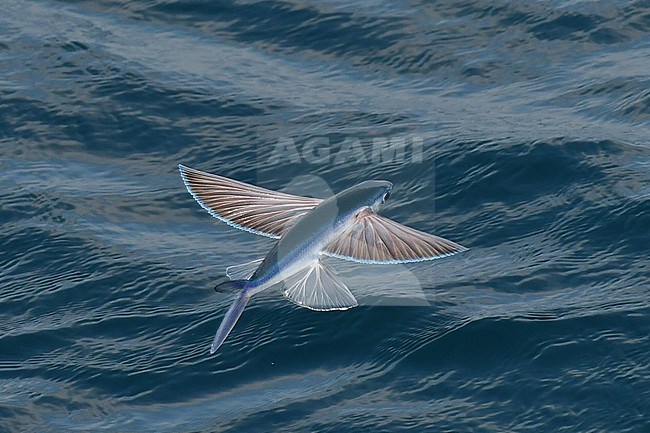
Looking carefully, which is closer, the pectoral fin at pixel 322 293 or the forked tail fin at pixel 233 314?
the forked tail fin at pixel 233 314

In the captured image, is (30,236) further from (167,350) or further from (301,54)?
(301,54)

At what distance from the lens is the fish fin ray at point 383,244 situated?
554cm

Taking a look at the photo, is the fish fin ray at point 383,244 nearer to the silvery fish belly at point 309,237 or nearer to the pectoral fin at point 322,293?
the silvery fish belly at point 309,237

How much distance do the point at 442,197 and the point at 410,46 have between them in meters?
2.22

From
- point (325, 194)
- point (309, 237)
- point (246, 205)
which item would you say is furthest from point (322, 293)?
point (325, 194)

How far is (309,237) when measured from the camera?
216 inches

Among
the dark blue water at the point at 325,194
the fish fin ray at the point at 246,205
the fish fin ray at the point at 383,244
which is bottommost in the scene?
the dark blue water at the point at 325,194

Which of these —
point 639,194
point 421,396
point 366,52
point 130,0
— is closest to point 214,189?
point 421,396

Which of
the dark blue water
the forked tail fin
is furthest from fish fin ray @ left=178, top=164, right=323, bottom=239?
the dark blue water

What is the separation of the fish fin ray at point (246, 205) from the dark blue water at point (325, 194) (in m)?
1.24

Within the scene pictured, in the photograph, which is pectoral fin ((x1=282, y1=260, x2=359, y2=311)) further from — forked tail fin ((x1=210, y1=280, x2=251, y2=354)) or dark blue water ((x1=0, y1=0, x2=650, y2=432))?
dark blue water ((x1=0, y1=0, x2=650, y2=432))

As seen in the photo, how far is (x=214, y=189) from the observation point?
5902 millimetres

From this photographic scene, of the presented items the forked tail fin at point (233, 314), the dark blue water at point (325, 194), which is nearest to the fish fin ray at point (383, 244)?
the forked tail fin at point (233, 314)

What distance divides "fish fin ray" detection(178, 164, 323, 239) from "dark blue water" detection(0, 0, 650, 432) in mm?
1240
